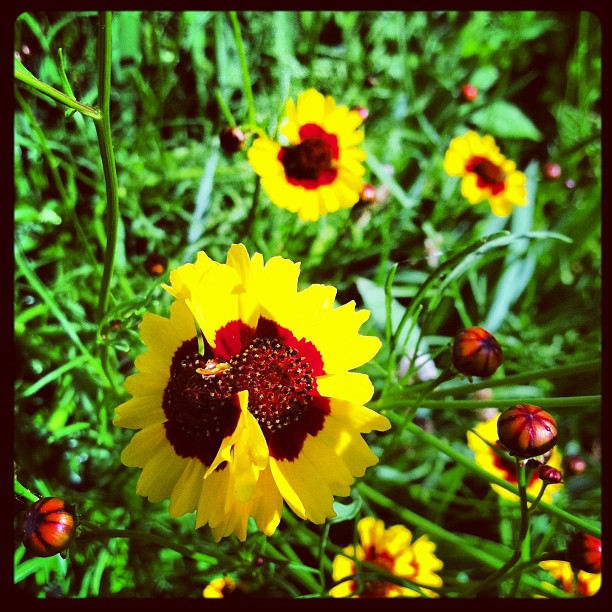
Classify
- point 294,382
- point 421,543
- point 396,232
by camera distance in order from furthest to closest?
point 396,232 → point 421,543 → point 294,382

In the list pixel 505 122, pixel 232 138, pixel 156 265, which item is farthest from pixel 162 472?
pixel 505 122

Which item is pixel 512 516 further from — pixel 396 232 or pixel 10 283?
pixel 10 283

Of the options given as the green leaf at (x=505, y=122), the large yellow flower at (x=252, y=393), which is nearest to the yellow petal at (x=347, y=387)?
the large yellow flower at (x=252, y=393)

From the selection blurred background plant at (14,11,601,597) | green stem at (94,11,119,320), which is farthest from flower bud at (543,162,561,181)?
green stem at (94,11,119,320)

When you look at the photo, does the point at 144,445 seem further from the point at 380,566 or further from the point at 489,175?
the point at 489,175

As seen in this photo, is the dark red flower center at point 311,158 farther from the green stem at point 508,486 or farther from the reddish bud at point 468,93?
the reddish bud at point 468,93

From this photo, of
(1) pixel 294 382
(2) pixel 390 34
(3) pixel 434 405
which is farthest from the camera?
(2) pixel 390 34

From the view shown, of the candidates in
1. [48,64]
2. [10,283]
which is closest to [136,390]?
[10,283]
